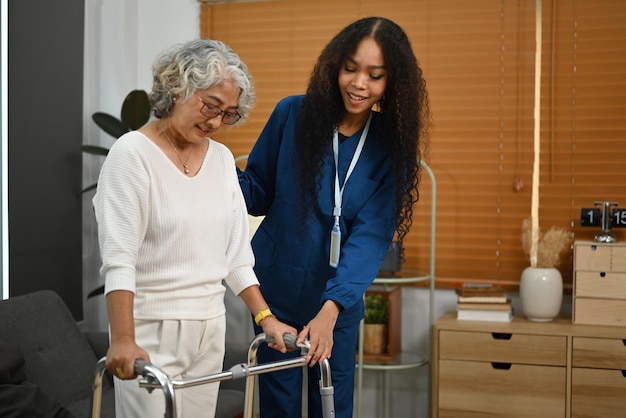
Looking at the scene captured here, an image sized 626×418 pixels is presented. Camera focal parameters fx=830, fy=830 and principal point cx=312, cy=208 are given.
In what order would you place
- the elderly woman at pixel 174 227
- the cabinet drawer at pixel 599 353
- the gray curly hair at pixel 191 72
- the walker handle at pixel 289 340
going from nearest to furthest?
the elderly woman at pixel 174 227, the gray curly hair at pixel 191 72, the walker handle at pixel 289 340, the cabinet drawer at pixel 599 353

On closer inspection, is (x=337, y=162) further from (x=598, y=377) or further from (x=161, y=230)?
(x=598, y=377)

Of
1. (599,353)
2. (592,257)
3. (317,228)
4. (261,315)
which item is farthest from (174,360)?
(592,257)

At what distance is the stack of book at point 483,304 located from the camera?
3645 millimetres

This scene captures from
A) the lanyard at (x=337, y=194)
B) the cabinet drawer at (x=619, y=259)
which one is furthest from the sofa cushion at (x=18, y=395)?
the cabinet drawer at (x=619, y=259)

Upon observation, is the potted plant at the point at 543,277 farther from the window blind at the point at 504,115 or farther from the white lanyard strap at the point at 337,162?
the white lanyard strap at the point at 337,162

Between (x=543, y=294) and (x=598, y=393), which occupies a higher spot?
(x=543, y=294)

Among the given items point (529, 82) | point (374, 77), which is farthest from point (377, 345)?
point (374, 77)

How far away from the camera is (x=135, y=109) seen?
3.93 metres

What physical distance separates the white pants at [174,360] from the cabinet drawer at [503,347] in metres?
1.97

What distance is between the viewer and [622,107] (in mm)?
3789

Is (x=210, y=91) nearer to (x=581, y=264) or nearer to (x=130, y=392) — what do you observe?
(x=130, y=392)

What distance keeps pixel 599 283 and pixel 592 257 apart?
114 mm

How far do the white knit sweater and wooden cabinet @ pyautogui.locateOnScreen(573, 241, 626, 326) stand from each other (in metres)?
2.20

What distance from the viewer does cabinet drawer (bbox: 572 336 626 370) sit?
11.2 feet
